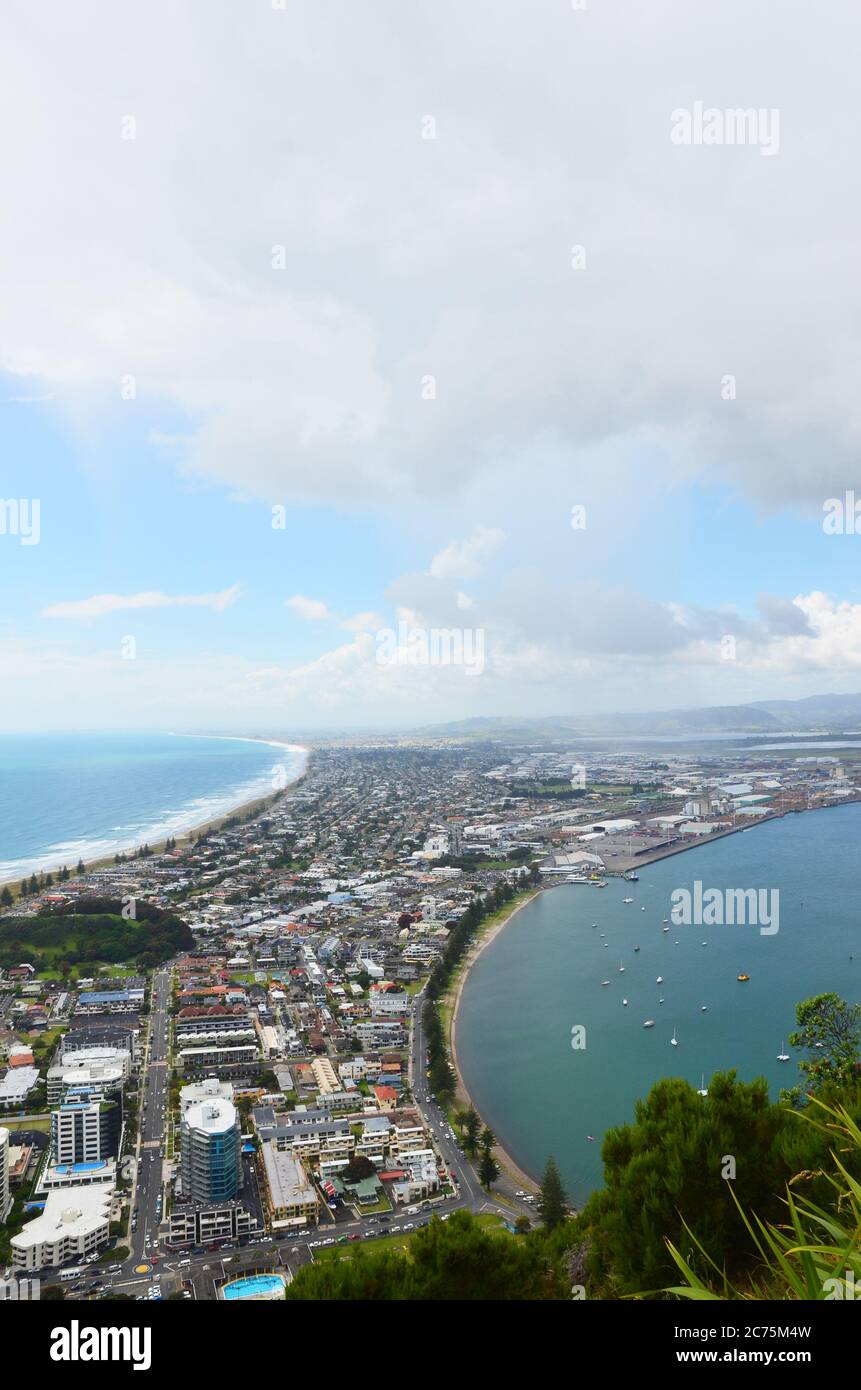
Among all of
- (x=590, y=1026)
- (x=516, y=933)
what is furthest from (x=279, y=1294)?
(x=516, y=933)

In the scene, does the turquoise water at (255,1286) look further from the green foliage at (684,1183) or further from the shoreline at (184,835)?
the shoreline at (184,835)

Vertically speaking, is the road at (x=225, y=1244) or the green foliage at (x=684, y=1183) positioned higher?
the green foliage at (x=684, y=1183)

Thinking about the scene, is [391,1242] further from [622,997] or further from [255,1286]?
[622,997]

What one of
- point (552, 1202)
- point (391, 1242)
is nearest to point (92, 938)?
point (391, 1242)

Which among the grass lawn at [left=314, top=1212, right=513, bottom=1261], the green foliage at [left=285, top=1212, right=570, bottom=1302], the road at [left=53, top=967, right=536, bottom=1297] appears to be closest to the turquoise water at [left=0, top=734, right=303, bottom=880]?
the road at [left=53, top=967, right=536, bottom=1297]

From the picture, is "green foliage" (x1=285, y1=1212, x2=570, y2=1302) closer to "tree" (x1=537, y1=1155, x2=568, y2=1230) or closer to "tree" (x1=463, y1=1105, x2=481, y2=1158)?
"tree" (x1=537, y1=1155, x2=568, y2=1230)

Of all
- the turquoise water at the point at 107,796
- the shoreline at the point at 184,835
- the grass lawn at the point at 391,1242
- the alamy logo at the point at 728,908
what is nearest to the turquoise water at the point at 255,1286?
the grass lawn at the point at 391,1242
